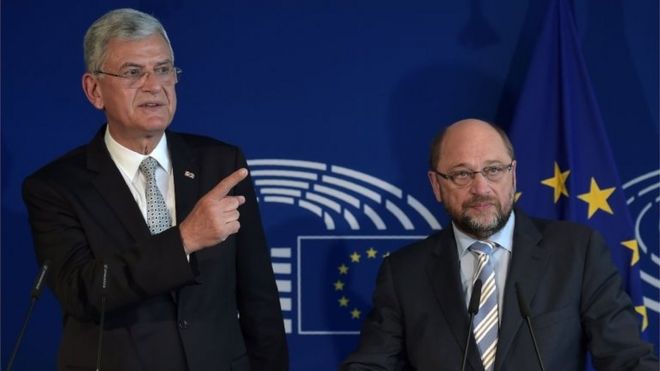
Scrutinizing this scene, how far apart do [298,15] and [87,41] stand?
1.33m

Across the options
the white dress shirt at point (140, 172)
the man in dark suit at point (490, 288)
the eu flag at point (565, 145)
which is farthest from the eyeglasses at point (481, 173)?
the white dress shirt at point (140, 172)

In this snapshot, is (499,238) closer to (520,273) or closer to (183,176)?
(520,273)

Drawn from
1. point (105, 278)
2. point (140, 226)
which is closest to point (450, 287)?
point (140, 226)

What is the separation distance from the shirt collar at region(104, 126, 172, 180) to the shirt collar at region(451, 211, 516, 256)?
0.96m

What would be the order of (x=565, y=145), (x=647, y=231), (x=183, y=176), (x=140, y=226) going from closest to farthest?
(x=140, y=226) → (x=183, y=176) → (x=565, y=145) → (x=647, y=231)

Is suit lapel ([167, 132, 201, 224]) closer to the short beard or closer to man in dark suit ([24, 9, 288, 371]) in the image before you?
man in dark suit ([24, 9, 288, 371])

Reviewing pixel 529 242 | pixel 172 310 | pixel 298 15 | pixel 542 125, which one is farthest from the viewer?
pixel 298 15

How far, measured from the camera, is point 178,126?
413 cm

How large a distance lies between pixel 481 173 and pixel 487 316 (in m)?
0.45

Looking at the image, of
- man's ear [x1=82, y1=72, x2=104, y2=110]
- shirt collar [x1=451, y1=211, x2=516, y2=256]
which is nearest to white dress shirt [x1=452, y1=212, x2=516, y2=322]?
shirt collar [x1=451, y1=211, x2=516, y2=256]

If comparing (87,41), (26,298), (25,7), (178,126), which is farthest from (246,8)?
A: (26,298)

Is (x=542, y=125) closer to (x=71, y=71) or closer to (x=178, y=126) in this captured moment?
(x=178, y=126)

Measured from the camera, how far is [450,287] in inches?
120

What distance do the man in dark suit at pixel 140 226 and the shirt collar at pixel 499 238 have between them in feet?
2.07
